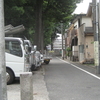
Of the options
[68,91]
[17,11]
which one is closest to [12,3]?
[17,11]

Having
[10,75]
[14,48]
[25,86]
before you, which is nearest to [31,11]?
[14,48]

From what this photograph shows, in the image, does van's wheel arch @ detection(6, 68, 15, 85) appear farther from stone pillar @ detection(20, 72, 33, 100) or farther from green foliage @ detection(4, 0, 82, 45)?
green foliage @ detection(4, 0, 82, 45)

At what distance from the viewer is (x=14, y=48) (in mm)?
10641

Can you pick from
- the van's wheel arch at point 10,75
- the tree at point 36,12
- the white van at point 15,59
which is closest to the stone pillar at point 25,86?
the white van at point 15,59

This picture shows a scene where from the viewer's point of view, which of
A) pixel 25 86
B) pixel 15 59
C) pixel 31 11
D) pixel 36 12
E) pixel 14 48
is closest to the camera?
pixel 25 86

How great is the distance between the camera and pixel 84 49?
1133 inches

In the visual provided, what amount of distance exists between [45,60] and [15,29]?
47.8ft

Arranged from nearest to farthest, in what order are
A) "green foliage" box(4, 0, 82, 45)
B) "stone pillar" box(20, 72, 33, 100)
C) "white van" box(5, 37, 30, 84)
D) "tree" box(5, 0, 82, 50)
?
1. "stone pillar" box(20, 72, 33, 100)
2. "white van" box(5, 37, 30, 84)
3. "green foliage" box(4, 0, 82, 45)
4. "tree" box(5, 0, 82, 50)

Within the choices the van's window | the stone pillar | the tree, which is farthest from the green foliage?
the stone pillar

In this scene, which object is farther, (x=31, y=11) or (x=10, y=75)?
(x=31, y=11)

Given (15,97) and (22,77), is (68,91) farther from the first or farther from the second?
(22,77)

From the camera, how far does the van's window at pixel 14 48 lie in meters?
10.6

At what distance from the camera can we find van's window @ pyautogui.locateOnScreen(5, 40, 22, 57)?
10.6 m

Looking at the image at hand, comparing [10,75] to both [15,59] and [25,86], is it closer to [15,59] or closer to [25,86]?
[15,59]
